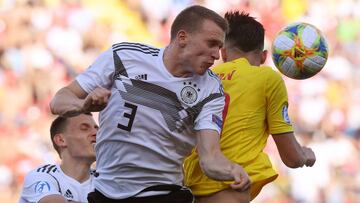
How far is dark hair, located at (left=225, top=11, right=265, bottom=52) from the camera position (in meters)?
5.50

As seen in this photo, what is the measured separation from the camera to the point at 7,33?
11.3 metres

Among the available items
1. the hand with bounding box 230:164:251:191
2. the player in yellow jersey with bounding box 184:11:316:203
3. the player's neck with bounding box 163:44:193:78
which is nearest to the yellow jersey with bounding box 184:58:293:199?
the player in yellow jersey with bounding box 184:11:316:203

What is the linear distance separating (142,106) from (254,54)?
105 cm

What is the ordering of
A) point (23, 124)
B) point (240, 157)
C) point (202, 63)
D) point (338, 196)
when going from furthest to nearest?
point (338, 196) → point (23, 124) → point (240, 157) → point (202, 63)

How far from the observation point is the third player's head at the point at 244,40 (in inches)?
217

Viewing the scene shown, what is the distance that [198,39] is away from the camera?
4.80 meters

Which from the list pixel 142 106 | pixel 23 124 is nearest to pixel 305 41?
pixel 142 106

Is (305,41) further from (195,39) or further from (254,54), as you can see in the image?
(195,39)

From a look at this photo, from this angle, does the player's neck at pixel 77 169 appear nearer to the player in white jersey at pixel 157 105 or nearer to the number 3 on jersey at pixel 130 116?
the player in white jersey at pixel 157 105

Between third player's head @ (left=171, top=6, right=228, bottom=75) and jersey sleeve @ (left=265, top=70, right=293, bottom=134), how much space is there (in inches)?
22.1

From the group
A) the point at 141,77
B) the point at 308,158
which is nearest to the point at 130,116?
the point at 141,77

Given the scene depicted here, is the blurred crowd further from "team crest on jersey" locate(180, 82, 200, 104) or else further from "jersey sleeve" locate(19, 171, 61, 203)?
"team crest on jersey" locate(180, 82, 200, 104)

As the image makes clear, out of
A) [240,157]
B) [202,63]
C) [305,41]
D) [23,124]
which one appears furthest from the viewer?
[23,124]

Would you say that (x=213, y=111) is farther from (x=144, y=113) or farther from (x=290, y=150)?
(x=290, y=150)
